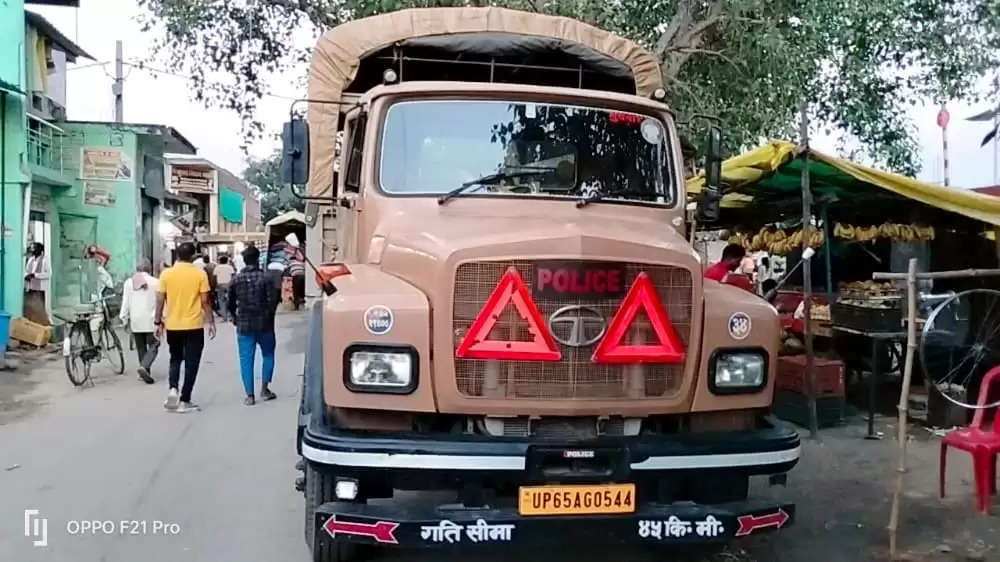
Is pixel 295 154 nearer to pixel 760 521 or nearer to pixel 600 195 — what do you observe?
pixel 600 195

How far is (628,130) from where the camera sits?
5062 mm

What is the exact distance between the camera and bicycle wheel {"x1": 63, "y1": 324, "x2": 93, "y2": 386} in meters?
10.4

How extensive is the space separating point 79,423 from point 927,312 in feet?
26.3

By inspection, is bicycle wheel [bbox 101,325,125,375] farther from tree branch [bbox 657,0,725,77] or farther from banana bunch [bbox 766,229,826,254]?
banana bunch [bbox 766,229,826,254]

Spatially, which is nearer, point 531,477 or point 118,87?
point 531,477

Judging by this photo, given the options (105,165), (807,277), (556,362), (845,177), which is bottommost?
(556,362)

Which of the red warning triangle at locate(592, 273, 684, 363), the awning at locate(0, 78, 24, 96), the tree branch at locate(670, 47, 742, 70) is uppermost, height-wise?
the tree branch at locate(670, 47, 742, 70)

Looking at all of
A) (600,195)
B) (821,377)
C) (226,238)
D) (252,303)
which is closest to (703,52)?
(821,377)

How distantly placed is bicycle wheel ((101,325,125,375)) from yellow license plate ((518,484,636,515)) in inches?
363

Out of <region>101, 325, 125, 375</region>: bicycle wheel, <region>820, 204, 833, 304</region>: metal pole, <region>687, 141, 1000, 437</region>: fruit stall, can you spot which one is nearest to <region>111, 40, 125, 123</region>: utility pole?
<region>101, 325, 125, 375</region>: bicycle wheel

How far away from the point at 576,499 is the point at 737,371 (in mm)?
978

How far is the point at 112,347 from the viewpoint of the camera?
39.3ft

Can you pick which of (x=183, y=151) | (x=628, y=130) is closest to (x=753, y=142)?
(x=628, y=130)

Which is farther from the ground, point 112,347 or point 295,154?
point 295,154
